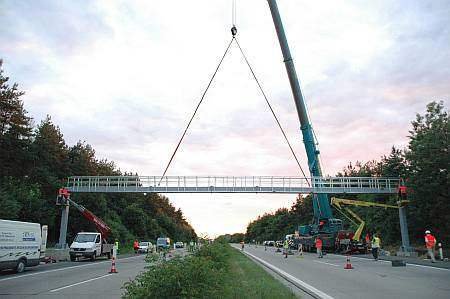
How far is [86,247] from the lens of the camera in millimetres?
33656

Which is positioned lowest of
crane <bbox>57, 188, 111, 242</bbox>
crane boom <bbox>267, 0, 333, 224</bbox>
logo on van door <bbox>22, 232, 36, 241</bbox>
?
logo on van door <bbox>22, 232, 36, 241</bbox>

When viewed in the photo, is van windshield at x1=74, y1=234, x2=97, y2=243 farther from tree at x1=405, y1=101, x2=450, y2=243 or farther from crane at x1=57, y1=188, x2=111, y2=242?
tree at x1=405, y1=101, x2=450, y2=243

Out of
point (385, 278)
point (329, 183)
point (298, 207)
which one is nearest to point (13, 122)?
point (329, 183)

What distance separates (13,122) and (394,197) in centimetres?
4054

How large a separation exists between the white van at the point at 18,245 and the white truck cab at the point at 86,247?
9.29 m

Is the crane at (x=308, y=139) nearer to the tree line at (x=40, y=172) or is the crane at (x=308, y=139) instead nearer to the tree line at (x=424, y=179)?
the tree line at (x=424, y=179)

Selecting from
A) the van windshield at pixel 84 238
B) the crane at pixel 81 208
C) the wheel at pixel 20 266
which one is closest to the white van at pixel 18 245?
the wheel at pixel 20 266

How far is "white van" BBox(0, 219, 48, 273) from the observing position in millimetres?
20062

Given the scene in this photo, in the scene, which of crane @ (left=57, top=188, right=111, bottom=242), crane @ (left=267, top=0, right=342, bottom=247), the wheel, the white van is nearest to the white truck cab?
crane @ (left=57, top=188, right=111, bottom=242)

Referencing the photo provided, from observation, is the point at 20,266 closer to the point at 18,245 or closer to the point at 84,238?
the point at 18,245

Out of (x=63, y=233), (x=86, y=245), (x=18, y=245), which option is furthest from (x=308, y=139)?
(x=18, y=245)

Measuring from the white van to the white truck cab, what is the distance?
929 cm

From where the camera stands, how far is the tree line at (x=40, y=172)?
43.4 metres

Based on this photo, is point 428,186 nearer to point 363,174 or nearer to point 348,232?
point 348,232
